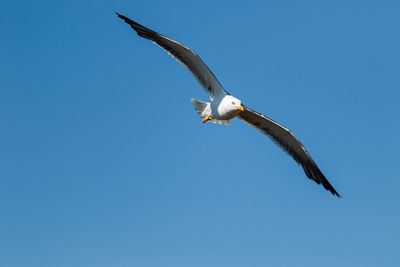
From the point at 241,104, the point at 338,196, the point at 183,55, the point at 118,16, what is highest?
the point at 118,16

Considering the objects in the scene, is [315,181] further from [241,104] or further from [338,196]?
[241,104]

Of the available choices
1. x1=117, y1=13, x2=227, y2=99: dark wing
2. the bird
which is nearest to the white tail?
the bird

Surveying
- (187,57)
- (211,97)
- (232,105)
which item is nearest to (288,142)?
(232,105)

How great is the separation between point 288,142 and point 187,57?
181 inches

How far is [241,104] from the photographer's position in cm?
1361

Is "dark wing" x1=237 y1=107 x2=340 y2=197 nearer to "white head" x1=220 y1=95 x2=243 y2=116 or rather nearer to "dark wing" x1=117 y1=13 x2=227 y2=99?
"white head" x1=220 y1=95 x2=243 y2=116

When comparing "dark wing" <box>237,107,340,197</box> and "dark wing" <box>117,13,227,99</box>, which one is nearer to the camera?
"dark wing" <box>117,13,227,99</box>

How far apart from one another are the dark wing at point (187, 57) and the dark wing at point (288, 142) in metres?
1.58

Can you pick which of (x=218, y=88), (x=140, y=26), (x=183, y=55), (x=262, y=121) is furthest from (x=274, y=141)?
(x=140, y=26)

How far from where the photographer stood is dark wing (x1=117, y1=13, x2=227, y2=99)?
43.8ft

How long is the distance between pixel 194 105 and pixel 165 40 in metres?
2.18

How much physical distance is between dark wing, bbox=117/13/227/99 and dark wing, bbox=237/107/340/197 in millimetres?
1578

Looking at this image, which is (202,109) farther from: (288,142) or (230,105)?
(288,142)

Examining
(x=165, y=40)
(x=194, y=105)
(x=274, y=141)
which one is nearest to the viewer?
(x=165, y=40)
